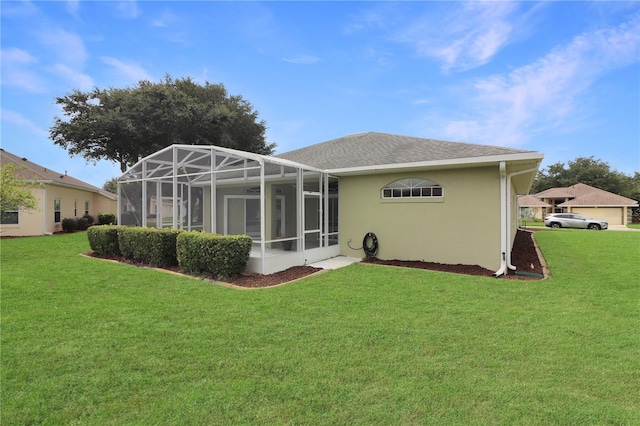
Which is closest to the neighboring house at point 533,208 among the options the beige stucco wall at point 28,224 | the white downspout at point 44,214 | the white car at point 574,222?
the white car at point 574,222

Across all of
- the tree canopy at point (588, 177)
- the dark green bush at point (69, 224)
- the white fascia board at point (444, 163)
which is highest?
the tree canopy at point (588, 177)

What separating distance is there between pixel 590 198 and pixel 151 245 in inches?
1773

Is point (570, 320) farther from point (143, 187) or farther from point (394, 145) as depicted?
point (143, 187)

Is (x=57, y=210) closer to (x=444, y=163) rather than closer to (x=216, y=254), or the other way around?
(x=216, y=254)

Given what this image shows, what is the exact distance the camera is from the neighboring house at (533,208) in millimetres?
40650

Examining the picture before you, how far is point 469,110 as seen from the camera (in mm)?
16297

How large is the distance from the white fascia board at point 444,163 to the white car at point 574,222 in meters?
26.5

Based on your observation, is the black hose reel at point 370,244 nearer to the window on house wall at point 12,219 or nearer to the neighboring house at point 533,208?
the window on house wall at point 12,219

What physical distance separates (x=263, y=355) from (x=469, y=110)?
16.5m

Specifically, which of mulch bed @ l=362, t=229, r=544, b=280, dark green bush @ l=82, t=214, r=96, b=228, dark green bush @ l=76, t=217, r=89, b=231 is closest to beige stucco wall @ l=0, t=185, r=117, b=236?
dark green bush @ l=82, t=214, r=96, b=228

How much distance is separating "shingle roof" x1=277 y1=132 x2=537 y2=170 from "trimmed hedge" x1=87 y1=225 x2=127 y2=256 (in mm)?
6902

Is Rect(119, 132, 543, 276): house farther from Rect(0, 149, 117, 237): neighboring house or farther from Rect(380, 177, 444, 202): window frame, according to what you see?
Rect(0, 149, 117, 237): neighboring house

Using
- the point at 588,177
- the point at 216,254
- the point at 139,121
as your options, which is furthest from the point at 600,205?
the point at 139,121

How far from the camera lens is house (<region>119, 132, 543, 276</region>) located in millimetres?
8336
